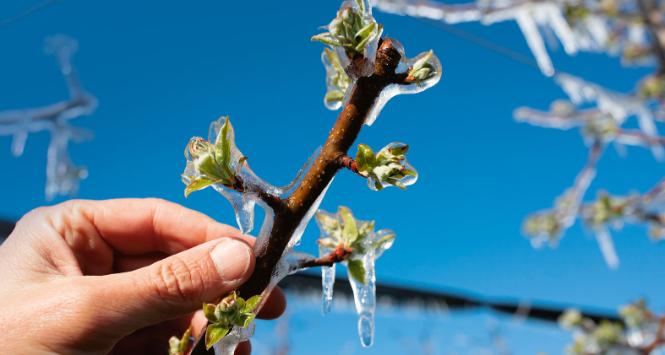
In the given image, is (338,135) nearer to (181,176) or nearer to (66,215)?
(181,176)

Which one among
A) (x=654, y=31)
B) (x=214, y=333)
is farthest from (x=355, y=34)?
(x=654, y=31)

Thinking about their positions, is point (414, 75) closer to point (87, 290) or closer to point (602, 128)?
point (87, 290)

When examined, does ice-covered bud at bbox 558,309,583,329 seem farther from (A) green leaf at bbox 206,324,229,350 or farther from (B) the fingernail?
(A) green leaf at bbox 206,324,229,350

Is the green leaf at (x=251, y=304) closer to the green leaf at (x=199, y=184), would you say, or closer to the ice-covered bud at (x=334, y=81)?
the green leaf at (x=199, y=184)

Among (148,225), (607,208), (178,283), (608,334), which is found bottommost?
(178,283)

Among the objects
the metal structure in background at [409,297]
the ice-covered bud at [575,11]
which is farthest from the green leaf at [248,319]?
the ice-covered bud at [575,11]

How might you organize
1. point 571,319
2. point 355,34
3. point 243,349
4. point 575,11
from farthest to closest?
point 575,11 → point 571,319 → point 243,349 → point 355,34
